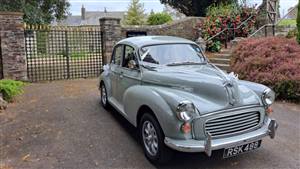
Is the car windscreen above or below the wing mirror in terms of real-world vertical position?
above

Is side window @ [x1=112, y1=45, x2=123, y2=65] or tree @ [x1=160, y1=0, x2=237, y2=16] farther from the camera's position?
tree @ [x1=160, y1=0, x2=237, y2=16]

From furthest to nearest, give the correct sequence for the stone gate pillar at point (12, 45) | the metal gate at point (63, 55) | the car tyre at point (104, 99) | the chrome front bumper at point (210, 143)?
the metal gate at point (63, 55), the stone gate pillar at point (12, 45), the car tyre at point (104, 99), the chrome front bumper at point (210, 143)

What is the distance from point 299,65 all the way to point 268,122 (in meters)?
4.09

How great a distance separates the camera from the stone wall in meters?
12.8

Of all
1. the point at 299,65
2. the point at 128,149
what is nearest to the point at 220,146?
the point at 128,149

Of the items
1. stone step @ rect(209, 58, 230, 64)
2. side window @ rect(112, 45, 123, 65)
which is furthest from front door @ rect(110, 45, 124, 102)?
stone step @ rect(209, 58, 230, 64)

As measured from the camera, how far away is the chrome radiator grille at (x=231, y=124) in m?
3.55

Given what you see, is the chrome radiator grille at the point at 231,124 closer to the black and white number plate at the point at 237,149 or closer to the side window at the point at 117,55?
the black and white number plate at the point at 237,149

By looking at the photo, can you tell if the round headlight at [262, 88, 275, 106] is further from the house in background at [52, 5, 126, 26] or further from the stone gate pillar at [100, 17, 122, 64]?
the house in background at [52, 5, 126, 26]

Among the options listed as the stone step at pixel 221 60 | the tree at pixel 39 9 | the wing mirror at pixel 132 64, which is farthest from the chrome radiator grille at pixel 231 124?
the tree at pixel 39 9

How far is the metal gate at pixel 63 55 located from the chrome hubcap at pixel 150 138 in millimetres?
7788

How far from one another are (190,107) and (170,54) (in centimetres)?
169

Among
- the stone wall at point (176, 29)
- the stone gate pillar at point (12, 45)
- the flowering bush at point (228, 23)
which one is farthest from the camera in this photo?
the flowering bush at point (228, 23)

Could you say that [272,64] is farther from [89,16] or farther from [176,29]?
[89,16]
